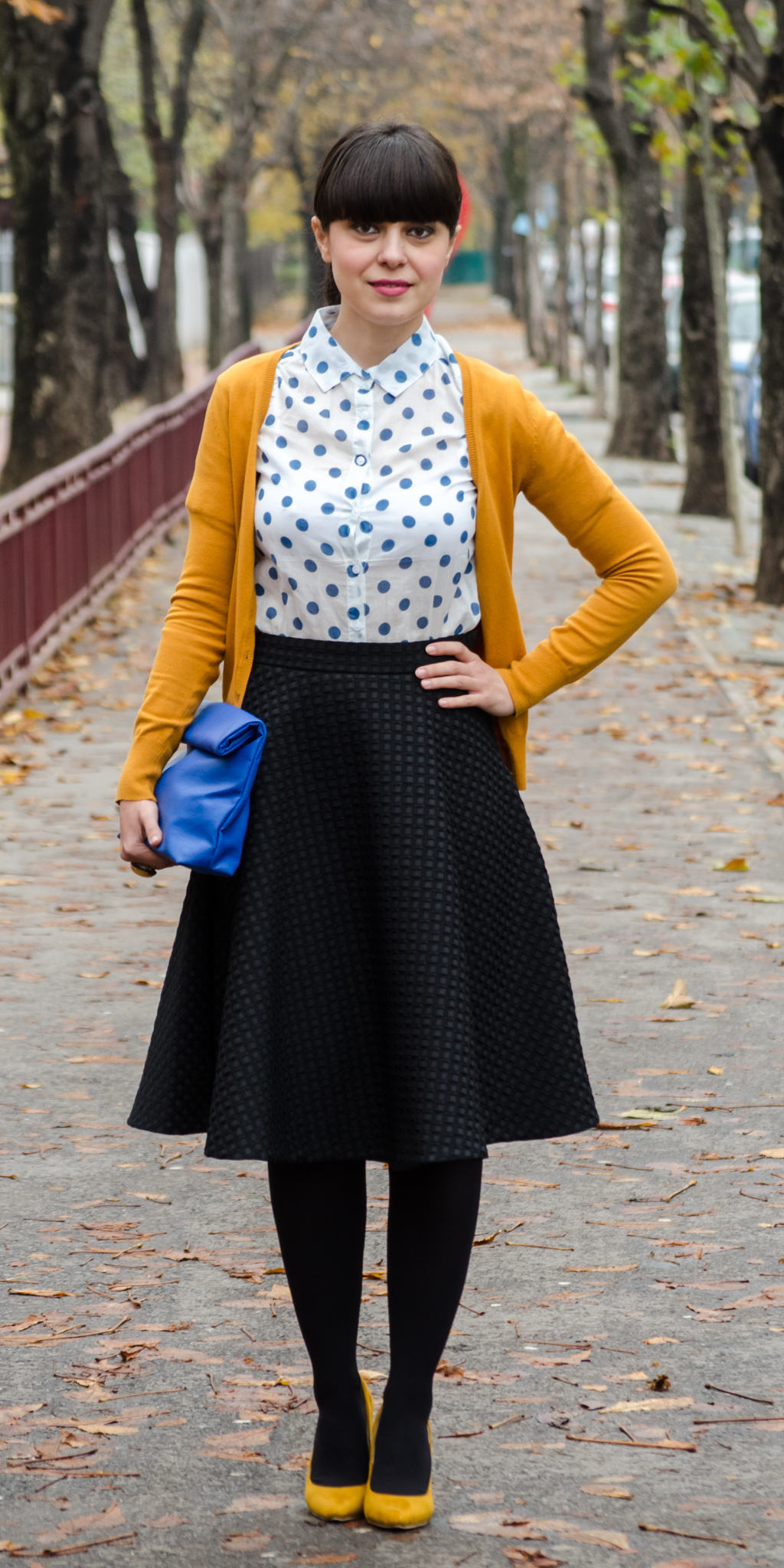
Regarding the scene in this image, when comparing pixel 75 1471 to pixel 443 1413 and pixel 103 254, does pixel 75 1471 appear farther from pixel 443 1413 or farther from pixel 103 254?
pixel 103 254

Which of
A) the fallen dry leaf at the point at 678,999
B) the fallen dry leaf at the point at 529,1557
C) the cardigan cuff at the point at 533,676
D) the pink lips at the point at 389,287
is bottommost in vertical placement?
A: the fallen dry leaf at the point at 678,999

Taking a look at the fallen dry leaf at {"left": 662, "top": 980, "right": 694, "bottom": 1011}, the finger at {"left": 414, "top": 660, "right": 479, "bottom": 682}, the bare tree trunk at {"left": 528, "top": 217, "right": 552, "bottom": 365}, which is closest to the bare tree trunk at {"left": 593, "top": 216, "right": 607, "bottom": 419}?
the bare tree trunk at {"left": 528, "top": 217, "right": 552, "bottom": 365}

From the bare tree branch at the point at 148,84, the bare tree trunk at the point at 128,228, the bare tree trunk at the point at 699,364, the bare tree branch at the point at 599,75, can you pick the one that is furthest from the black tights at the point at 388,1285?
the bare tree branch at the point at 148,84

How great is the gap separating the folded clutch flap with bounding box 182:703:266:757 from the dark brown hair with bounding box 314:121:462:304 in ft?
2.38

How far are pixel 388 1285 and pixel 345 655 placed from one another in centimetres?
93

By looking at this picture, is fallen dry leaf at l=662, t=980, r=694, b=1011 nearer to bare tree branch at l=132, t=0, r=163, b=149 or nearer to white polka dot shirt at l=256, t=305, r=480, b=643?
white polka dot shirt at l=256, t=305, r=480, b=643

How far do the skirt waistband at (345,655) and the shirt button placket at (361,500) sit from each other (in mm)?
25

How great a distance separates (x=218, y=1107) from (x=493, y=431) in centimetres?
106

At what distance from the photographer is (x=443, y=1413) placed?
360 centimetres

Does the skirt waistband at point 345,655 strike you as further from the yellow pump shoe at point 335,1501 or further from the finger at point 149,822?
the yellow pump shoe at point 335,1501

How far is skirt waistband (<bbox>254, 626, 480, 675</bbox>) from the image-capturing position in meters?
3.12

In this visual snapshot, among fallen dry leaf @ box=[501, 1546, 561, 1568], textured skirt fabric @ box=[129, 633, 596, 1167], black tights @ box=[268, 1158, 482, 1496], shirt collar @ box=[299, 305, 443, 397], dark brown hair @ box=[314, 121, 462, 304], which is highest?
dark brown hair @ box=[314, 121, 462, 304]

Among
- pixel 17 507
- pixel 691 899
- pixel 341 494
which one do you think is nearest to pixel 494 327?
pixel 17 507

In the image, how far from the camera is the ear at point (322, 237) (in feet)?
10.3
